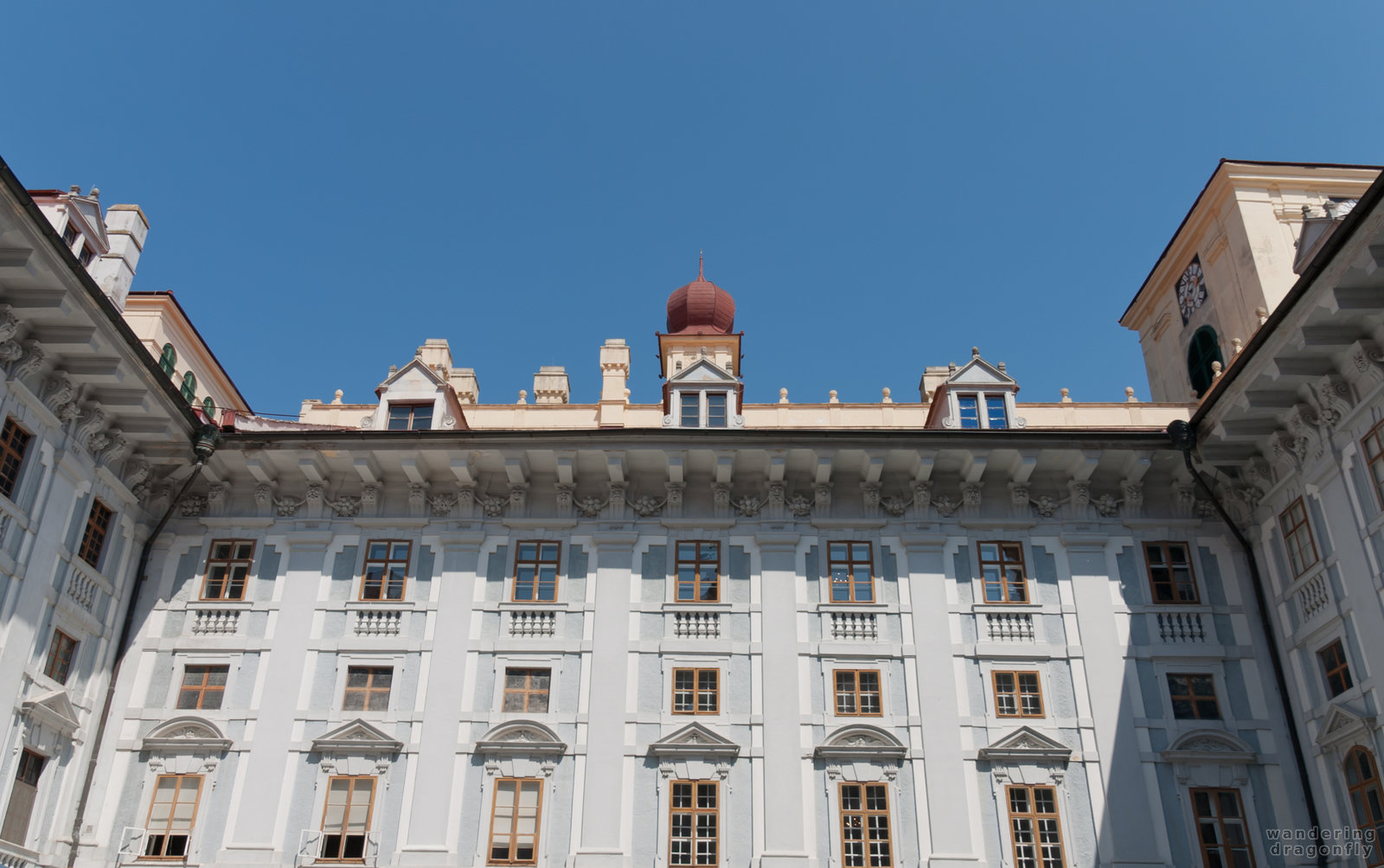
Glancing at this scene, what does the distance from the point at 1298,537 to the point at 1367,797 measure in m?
4.72

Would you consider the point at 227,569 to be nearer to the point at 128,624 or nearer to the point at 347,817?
the point at 128,624

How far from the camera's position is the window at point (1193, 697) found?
845 inches

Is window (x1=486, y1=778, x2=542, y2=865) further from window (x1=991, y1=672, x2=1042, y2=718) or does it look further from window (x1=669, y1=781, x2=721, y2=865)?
window (x1=991, y1=672, x2=1042, y2=718)

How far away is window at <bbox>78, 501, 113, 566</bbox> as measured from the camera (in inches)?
843

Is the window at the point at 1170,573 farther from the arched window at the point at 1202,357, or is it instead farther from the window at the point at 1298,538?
the arched window at the point at 1202,357

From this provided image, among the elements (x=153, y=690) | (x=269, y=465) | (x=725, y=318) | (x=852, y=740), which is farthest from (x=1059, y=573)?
(x=725, y=318)

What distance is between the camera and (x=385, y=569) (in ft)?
76.4

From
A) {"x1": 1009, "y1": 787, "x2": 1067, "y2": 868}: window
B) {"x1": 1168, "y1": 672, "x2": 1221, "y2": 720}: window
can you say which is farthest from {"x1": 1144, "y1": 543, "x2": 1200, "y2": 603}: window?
{"x1": 1009, "y1": 787, "x2": 1067, "y2": 868}: window

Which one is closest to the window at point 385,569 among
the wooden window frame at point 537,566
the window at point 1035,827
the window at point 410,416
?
the wooden window frame at point 537,566

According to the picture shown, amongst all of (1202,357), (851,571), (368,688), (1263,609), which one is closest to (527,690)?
(368,688)

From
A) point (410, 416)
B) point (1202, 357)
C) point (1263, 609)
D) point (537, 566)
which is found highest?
point (1202, 357)

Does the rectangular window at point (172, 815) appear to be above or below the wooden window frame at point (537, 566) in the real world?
below

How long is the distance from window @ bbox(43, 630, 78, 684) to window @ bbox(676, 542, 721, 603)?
11.1 m

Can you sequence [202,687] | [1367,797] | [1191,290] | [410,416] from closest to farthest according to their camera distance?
[1367,797]
[202,687]
[410,416]
[1191,290]
